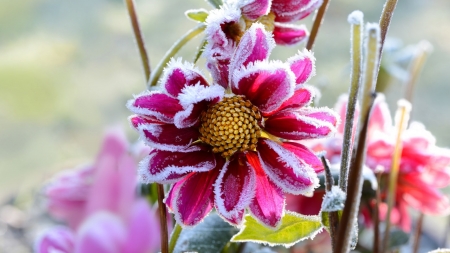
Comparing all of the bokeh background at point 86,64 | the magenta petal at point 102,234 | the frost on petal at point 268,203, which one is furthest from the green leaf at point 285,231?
the bokeh background at point 86,64

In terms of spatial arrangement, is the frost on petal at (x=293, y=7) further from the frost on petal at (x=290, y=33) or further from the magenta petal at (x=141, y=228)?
the magenta petal at (x=141, y=228)

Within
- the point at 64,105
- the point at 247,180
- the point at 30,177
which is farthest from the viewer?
the point at 64,105

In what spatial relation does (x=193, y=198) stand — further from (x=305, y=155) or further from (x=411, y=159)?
(x=411, y=159)

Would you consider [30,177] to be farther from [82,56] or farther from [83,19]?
[83,19]

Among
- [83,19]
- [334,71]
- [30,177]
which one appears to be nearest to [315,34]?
[30,177]

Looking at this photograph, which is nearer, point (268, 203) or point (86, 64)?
point (268, 203)

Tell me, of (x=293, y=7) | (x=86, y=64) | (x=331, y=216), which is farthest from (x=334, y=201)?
(x=86, y=64)

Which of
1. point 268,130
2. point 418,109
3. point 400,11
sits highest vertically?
point 400,11
